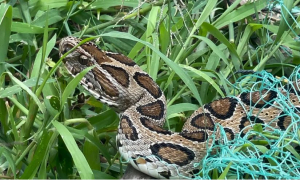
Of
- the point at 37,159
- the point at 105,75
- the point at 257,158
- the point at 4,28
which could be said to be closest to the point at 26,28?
the point at 4,28

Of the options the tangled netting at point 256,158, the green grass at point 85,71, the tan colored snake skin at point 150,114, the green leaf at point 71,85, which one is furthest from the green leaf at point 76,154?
the tangled netting at point 256,158

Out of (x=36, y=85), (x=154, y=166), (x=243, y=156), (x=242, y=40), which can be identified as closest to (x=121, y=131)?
(x=154, y=166)

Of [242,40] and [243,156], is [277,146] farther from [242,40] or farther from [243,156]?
[242,40]

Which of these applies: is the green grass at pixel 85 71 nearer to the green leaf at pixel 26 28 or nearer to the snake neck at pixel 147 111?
the green leaf at pixel 26 28

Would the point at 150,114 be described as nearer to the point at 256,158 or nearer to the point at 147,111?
the point at 147,111

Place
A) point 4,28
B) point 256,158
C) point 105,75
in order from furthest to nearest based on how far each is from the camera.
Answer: point 105,75 → point 4,28 → point 256,158

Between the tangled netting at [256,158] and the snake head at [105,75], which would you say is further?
the snake head at [105,75]

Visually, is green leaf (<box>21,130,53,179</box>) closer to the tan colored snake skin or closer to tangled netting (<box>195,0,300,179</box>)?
the tan colored snake skin
